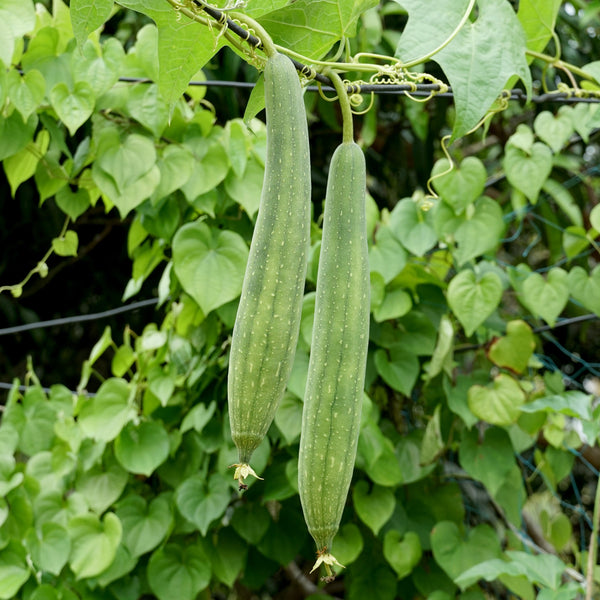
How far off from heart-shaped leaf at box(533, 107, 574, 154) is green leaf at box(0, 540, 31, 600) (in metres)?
1.19

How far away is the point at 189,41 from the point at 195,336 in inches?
34.0

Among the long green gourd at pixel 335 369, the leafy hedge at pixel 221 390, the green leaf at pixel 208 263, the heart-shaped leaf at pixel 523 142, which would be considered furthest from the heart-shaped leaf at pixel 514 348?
the long green gourd at pixel 335 369

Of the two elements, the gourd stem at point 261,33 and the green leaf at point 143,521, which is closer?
the gourd stem at point 261,33

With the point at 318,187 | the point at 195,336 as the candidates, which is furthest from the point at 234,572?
the point at 318,187

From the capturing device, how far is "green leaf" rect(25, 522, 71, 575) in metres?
1.26

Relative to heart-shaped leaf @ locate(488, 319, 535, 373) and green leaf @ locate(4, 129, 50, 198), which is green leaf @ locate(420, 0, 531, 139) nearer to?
heart-shaped leaf @ locate(488, 319, 535, 373)

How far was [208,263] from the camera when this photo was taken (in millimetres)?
1222

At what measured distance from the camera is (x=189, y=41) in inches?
22.5

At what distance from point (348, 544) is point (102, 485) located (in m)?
0.47

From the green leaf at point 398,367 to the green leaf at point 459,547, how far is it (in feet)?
0.86

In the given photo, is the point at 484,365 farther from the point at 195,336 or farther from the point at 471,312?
the point at 195,336

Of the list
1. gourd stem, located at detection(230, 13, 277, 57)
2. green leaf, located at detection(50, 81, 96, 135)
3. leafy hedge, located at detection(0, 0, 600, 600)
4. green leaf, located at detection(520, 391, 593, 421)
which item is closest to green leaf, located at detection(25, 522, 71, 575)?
leafy hedge, located at detection(0, 0, 600, 600)

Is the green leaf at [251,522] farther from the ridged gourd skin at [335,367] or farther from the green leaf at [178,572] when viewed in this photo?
the ridged gourd skin at [335,367]

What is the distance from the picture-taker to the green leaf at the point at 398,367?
1280 millimetres
